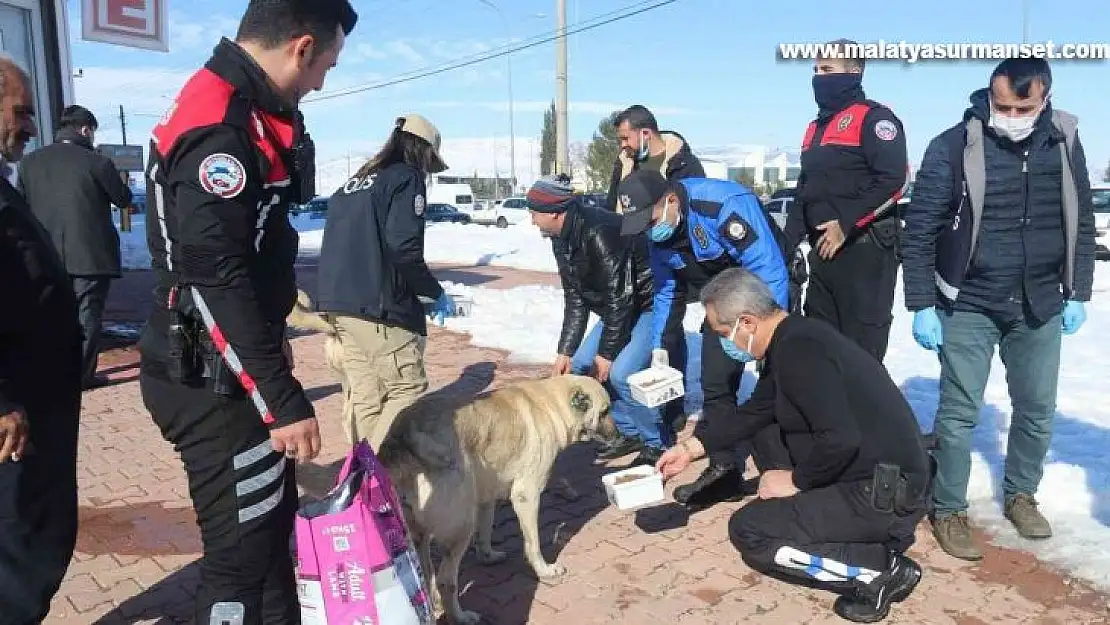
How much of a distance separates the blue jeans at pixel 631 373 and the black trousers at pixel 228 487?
2.73 metres

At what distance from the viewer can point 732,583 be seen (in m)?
3.67

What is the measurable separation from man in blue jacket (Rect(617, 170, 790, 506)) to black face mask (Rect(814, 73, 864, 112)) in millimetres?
791

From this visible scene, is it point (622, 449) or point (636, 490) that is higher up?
point (636, 490)

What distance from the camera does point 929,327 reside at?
3945 mm

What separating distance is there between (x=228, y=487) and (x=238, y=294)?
576 millimetres

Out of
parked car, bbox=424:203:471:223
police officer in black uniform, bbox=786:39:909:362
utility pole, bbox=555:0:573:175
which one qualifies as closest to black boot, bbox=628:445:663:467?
police officer in black uniform, bbox=786:39:909:362

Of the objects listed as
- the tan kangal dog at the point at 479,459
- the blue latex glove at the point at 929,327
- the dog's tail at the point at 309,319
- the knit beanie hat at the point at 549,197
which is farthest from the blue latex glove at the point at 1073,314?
the dog's tail at the point at 309,319

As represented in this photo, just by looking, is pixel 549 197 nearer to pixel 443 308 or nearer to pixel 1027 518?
pixel 443 308

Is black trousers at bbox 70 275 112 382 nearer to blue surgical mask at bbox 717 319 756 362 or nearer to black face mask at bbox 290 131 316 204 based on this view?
black face mask at bbox 290 131 316 204

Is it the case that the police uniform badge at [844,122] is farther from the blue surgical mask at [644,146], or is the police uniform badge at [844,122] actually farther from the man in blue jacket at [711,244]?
the blue surgical mask at [644,146]

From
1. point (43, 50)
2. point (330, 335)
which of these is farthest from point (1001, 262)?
point (43, 50)

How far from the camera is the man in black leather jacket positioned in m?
4.75

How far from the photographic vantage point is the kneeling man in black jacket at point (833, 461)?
127 inches

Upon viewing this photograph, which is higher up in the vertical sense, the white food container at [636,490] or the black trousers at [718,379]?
the black trousers at [718,379]
